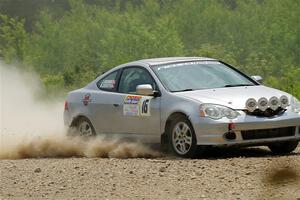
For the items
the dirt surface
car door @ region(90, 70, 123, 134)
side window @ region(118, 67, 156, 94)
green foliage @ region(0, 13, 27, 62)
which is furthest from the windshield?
green foliage @ region(0, 13, 27, 62)

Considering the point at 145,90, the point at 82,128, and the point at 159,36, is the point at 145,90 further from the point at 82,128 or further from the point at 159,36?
the point at 159,36

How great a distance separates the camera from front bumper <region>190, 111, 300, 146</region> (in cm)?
1114

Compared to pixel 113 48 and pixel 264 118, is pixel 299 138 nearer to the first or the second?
pixel 264 118

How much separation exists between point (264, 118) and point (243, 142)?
1.27 ft

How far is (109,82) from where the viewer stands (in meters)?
13.2

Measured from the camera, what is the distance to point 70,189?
366 inches

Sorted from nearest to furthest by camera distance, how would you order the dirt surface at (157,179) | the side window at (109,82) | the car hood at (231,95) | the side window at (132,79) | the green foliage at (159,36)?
the dirt surface at (157,179), the car hood at (231,95), the side window at (132,79), the side window at (109,82), the green foliage at (159,36)

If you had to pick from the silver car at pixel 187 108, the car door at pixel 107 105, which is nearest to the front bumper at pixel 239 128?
the silver car at pixel 187 108

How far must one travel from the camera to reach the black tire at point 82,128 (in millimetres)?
13312

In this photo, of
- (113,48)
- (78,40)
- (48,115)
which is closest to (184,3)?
(78,40)

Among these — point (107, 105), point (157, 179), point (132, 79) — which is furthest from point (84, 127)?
point (157, 179)

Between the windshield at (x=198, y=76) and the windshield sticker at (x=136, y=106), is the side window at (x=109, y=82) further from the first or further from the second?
the windshield at (x=198, y=76)

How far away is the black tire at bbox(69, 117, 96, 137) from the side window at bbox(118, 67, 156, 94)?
81 cm

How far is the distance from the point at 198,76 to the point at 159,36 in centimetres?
7443
